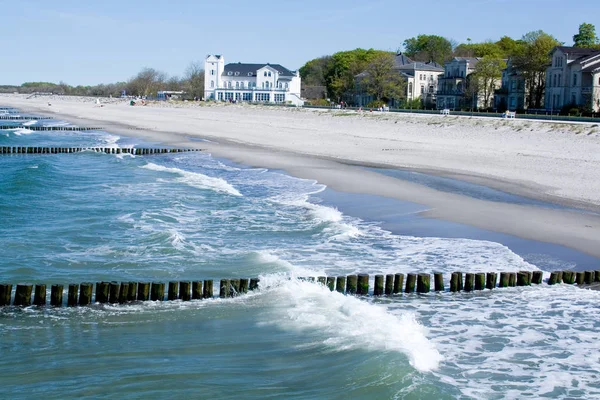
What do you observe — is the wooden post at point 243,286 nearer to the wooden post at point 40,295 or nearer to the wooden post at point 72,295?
the wooden post at point 72,295

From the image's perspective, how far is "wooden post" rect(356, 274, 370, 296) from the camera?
538 inches

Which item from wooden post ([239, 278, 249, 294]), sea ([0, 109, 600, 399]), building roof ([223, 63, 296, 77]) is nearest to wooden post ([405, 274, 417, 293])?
sea ([0, 109, 600, 399])

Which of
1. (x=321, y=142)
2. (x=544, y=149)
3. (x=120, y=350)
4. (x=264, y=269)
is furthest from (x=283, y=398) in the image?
(x=321, y=142)

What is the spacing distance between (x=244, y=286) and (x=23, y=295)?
4083 mm

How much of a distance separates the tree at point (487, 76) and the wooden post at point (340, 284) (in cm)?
8291

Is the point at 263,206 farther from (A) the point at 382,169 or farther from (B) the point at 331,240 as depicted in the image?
(A) the point at 382,169

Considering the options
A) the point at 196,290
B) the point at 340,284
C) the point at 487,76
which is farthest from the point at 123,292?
the point at 487,76

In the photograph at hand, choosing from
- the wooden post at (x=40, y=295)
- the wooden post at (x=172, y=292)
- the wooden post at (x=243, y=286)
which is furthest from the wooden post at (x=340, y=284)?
the wooden post at (x=40, y=295)

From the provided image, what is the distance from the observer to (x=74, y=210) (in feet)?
77.2

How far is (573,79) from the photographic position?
2928 inches

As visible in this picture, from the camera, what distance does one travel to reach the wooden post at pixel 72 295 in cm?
1301

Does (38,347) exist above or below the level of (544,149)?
below

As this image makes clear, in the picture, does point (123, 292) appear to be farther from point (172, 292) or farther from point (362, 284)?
point (362, 284)

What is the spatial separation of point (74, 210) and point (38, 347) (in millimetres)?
13384
